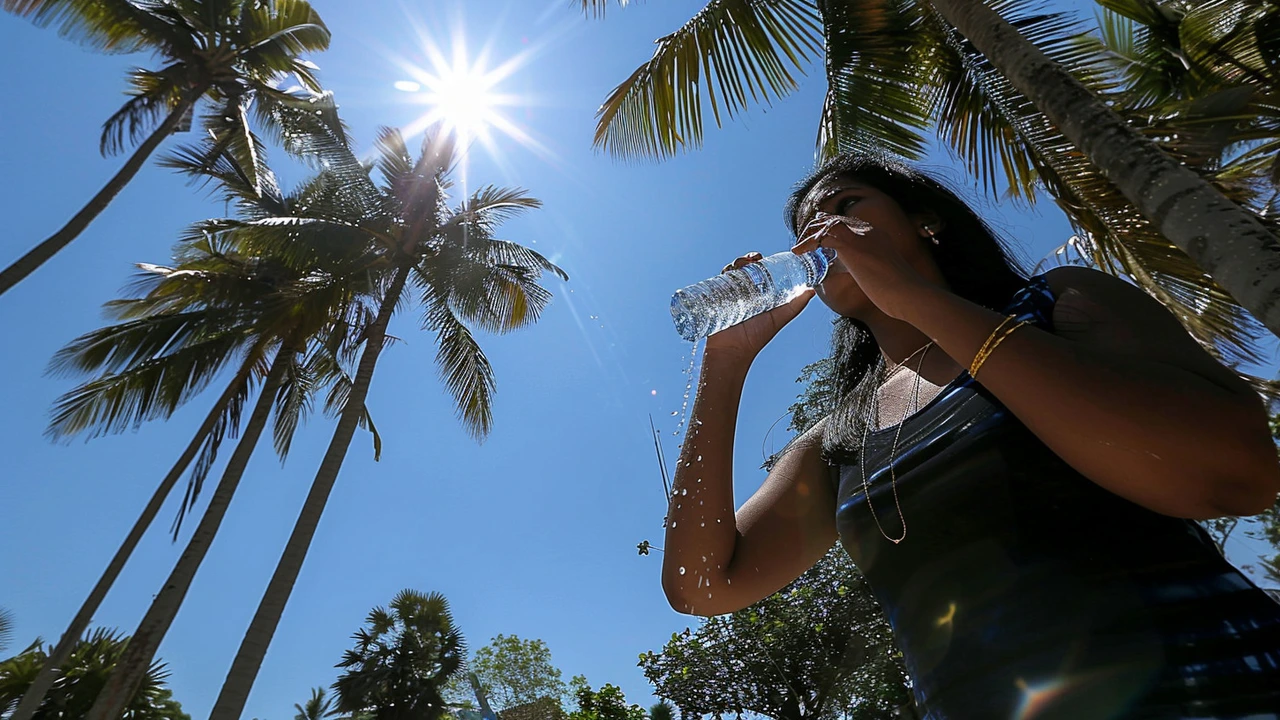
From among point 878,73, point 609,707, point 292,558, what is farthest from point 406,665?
point 878,73

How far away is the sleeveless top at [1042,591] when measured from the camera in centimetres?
81

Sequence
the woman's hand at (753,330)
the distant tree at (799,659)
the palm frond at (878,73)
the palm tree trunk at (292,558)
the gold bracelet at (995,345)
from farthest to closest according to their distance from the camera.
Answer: the distant tree at (799,659) → the palm tree trunk at (292,558) → the palm frond at (878,73) → the woman's hand at (753,330) → the gold bracelet at (995,345)

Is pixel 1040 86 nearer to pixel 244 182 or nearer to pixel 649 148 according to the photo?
pixel 649 148

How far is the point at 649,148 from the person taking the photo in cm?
593

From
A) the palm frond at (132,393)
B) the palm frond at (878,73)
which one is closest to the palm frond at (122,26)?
the palm frond at (132,393)

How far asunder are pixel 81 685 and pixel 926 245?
19.8m

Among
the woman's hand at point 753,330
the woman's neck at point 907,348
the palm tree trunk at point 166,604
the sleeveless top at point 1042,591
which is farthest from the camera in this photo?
the palm tree trunk at point 166,604

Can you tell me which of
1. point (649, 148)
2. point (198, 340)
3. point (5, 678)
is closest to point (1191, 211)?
point (649, 148)

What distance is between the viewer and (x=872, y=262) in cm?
122

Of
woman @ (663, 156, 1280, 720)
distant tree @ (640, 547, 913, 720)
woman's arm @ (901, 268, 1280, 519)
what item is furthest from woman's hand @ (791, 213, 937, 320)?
distant tree @ (640, 547, 913, 720)

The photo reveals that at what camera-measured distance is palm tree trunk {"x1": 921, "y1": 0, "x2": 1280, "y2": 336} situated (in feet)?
4.22

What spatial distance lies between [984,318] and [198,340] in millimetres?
13334

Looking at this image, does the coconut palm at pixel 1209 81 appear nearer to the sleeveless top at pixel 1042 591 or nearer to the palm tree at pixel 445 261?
the sleeveless top at pixel 1042 591

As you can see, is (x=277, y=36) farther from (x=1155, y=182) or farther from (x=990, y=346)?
(x=990, y=346)
